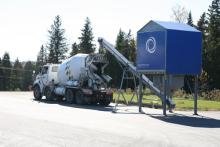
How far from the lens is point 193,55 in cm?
2691

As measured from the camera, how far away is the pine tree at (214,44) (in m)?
68.5

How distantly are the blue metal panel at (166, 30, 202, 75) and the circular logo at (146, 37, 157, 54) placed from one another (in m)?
1.11

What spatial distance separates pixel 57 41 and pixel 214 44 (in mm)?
43207

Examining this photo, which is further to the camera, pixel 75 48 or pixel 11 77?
pixel 11 77

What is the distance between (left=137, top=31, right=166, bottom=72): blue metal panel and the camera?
2653cm

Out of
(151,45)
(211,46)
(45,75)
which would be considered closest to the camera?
(151,45)

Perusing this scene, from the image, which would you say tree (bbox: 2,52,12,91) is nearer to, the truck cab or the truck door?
the truck cab

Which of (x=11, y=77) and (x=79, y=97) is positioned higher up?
(x=11, y=77)

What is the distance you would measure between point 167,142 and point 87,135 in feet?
8.19

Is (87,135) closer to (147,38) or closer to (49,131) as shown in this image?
(49,131)

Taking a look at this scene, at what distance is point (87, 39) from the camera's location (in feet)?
327

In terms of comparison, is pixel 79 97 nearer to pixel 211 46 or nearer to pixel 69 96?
pixel 69 96

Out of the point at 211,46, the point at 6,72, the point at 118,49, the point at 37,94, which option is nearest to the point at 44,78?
the point at 37,94

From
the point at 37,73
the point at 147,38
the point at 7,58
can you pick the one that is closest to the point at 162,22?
the point at 147,38
